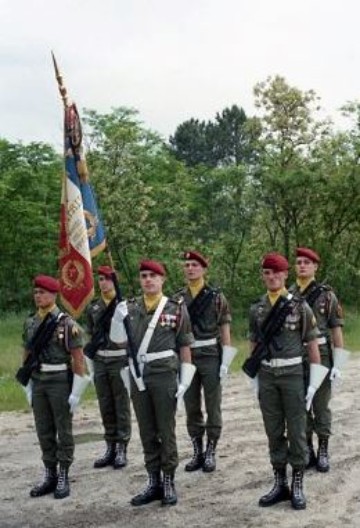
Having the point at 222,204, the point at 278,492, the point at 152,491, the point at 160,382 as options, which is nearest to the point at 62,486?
the point at 152,491

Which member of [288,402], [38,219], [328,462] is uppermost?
[38,219]

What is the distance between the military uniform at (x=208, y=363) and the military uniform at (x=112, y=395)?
67 cm

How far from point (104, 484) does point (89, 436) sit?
2.28 metres

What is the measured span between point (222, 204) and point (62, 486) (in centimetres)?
1647

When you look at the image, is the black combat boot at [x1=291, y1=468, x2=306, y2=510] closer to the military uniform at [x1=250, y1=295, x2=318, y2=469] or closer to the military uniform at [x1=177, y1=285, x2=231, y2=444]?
the military uniform at [x1=250, y1=295, x2=318, y2=469]

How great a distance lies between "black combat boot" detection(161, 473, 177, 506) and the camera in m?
6.34

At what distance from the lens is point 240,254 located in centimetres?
2275

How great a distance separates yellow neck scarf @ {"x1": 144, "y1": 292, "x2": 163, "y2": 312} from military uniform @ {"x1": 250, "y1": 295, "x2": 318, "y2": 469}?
2.96ft

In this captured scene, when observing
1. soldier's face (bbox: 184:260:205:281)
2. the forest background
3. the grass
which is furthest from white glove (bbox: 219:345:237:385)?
the forest background

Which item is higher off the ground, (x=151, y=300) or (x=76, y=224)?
(x=76, y=224)

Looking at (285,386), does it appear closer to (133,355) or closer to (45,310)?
(133,355)

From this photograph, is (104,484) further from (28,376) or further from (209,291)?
(209,291)

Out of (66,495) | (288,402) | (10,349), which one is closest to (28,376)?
(66,495)

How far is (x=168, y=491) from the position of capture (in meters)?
6.36
